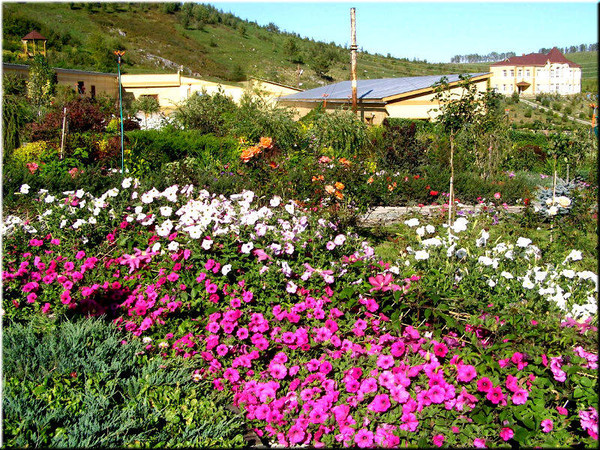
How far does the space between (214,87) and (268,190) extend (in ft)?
98.6

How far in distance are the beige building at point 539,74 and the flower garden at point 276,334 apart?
63.7 metres

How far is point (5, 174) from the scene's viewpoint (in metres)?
5.98

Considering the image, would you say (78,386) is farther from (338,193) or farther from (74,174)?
(74,174)

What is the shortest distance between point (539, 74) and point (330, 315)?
68.8 metres

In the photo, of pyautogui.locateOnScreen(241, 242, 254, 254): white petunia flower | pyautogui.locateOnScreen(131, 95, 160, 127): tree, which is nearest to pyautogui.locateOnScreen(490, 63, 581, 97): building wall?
pyautogui.locateOnScreen(131, 95, 160, 127): tree

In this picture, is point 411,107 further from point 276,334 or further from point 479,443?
point 479,443

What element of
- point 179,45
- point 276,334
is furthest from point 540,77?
point 276,334

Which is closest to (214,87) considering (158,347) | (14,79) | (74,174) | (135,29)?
(14,79)

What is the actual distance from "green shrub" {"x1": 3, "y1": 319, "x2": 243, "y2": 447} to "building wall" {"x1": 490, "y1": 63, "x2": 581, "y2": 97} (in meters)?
64.6

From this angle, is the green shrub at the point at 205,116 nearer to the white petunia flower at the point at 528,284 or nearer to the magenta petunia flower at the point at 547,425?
the white petunia flower at the point at 528,284

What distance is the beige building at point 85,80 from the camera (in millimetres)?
27541

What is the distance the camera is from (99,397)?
98.9 inches

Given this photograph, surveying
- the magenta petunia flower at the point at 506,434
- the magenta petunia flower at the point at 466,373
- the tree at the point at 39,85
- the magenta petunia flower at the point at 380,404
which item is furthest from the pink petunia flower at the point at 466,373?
the tree at the point at 39,85

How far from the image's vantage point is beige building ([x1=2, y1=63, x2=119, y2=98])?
1084 inches
